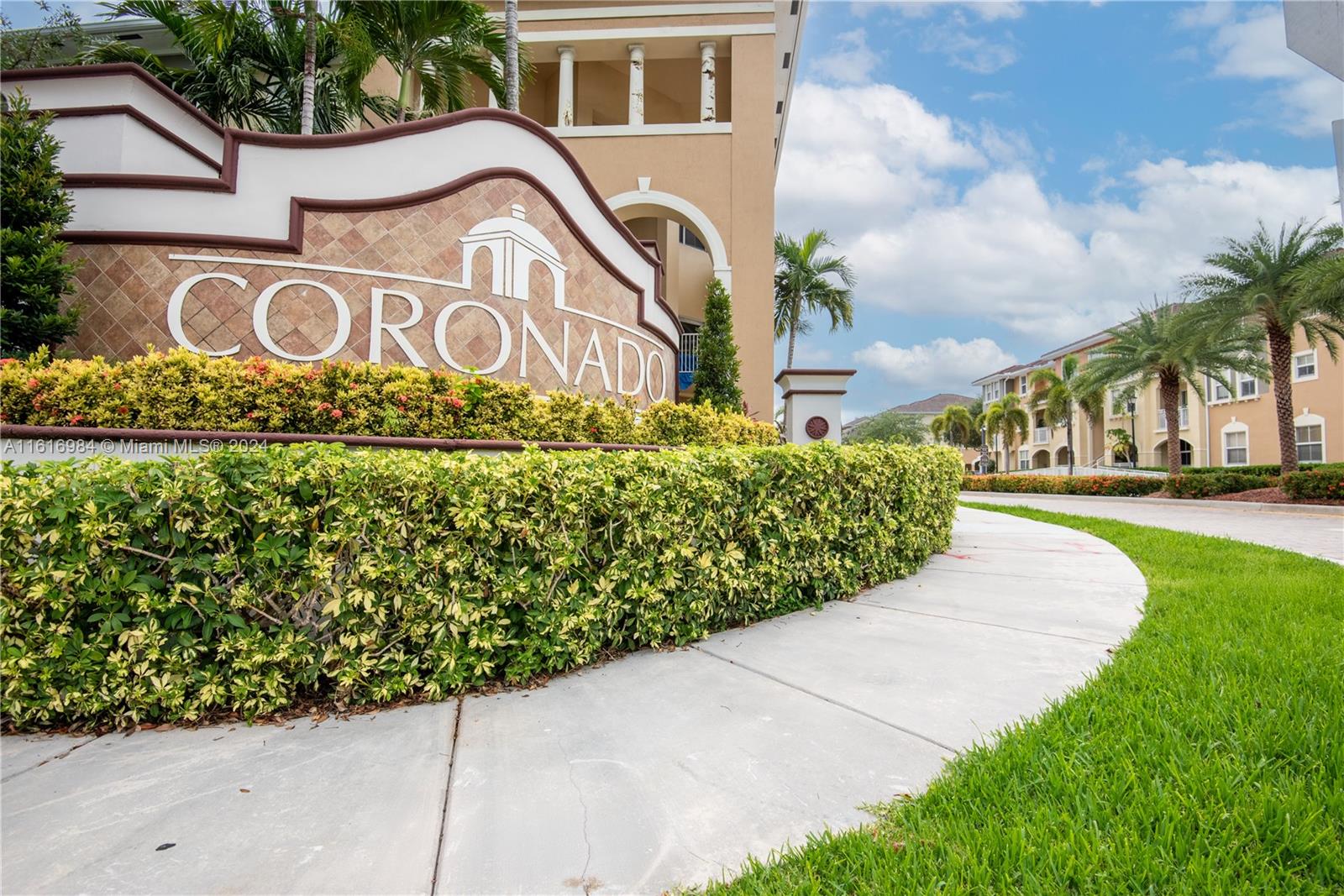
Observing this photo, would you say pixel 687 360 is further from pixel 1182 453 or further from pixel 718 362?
pixel 1182 453

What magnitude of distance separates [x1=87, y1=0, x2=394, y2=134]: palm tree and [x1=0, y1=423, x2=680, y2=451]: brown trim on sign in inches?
373

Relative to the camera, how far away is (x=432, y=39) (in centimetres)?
1085

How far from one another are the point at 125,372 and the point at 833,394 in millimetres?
13961

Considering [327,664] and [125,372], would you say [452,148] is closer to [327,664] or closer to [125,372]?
[125,372]

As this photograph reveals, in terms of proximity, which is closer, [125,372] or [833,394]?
[125,372]

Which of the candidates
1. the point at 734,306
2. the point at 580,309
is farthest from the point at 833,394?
the point at 580,309

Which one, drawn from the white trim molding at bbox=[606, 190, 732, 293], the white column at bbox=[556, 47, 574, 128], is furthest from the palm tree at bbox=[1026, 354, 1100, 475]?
the white column at bbox=[556, 47, 574, 128]

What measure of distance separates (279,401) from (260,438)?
0.52 meters

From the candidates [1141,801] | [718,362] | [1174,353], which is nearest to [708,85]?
[718,362]

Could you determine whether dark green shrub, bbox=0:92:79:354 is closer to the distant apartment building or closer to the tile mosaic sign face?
the tile mosaic sign face

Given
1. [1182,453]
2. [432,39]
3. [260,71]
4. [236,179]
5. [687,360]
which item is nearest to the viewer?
[236,179]

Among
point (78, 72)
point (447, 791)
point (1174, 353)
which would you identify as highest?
point (78, 72)

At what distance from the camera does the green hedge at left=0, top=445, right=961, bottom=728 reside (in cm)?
274

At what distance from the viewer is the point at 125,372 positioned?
509 centimetres
